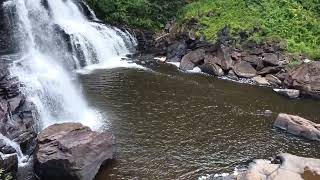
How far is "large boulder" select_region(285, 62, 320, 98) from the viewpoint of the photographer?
95.3ft

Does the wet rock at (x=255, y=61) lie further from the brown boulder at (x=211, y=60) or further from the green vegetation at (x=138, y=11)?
the green vegetation at (x=138, y=11)

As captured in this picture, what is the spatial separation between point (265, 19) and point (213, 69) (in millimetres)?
7354

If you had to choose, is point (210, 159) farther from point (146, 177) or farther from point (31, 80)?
point (31, 80)

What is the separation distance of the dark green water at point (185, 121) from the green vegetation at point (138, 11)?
6767mm

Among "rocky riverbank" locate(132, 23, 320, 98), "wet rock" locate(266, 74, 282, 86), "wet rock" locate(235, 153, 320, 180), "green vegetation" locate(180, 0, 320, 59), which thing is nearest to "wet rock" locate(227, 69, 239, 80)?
"rocky riverbank" locate(132, 23, 320, 98)

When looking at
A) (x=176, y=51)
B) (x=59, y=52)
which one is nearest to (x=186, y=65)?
(x=176, y=51)

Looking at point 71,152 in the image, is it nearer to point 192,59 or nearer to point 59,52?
point 59,52

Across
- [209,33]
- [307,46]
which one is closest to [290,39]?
[307,46]

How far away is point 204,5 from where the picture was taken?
3919cm

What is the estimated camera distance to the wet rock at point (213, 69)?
32281mm

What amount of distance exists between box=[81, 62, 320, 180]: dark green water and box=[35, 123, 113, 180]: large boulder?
757 millimetres

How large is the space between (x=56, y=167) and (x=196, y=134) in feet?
24.2

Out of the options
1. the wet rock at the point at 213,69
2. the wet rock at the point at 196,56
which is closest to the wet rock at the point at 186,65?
the wet rock at the point at 196,56

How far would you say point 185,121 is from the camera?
79.2 feet
